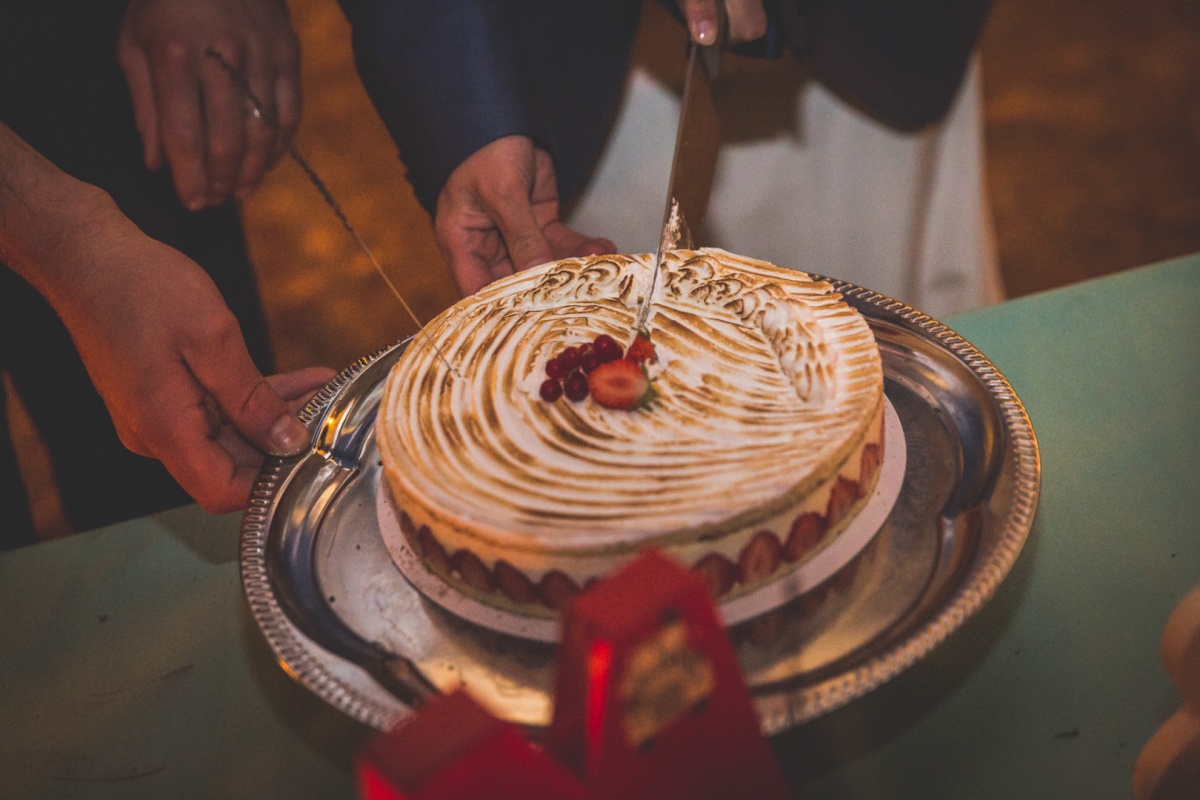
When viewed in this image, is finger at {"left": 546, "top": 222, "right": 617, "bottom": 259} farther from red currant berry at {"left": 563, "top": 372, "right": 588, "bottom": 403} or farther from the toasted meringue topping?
red currant berry at {"left": 563, "top": 372, "right": 588, "bottom": 403}

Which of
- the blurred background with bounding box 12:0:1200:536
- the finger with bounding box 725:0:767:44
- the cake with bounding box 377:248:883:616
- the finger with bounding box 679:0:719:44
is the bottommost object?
the blurred background with bounding box 12:0:1200:536

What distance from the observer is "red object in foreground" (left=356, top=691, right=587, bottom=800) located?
2.67 feet

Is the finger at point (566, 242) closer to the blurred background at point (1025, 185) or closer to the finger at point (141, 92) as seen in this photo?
the finger at point (141, 92)

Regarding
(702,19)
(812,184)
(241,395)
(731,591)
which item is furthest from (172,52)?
(731,591)

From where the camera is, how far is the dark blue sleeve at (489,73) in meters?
2.43

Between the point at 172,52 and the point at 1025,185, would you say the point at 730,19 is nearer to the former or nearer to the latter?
the point at 172,52

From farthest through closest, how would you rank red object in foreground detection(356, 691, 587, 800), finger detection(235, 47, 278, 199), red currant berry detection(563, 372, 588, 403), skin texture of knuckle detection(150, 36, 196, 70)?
finger detection(235, 47, 278, 199), skin texture of knuckle detection(150, 36, 196, 70), red currant berry detection(563, 372, 588, 403), red object in foreground detection(356, 691, 587, 800)

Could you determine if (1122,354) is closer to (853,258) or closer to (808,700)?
(808,700)

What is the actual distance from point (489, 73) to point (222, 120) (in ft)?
2.39

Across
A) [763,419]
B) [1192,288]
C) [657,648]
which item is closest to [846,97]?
[1192,288]

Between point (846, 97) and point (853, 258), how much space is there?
22.2 inches

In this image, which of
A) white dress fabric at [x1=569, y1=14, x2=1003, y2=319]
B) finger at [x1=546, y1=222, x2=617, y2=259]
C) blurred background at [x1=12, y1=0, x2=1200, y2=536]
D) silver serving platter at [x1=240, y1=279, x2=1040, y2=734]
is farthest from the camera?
blurred background at [x1=12, y1=0, x2=1200, y2=536]

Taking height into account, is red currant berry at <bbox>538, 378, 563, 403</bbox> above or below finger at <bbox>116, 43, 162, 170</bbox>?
below

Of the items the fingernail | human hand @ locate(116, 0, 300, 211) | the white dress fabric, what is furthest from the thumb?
the white dress fabric
